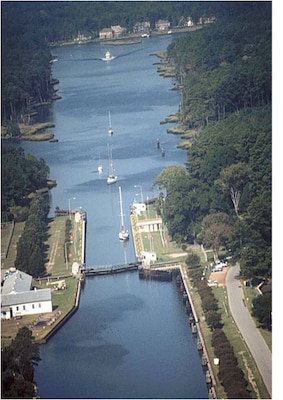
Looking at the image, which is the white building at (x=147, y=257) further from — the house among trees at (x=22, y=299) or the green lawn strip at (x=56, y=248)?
the house among trees at (x=22, y=299)

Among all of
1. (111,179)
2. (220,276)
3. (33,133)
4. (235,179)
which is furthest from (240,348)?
(33,133)

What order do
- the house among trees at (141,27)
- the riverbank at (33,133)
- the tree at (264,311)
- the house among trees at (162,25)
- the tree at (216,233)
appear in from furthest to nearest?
the house among trees at (162,25) → the house among trees at (141,27) → the riverbank at (33,133) → the tree at (216,233) → the tree at (264,311)

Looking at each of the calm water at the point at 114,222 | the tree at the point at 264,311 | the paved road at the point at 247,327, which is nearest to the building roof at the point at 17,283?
the calm water at the point at 114,222

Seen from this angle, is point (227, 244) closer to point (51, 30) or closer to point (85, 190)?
point (85, 190)

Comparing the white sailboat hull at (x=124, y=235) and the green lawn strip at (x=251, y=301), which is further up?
the white sailboat hull at (x=124, y=235)

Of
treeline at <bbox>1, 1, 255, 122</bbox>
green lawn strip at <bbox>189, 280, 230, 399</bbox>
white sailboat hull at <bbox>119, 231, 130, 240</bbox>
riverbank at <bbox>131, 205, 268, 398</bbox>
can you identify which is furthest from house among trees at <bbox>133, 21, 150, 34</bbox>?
green lawn strip at <bbox>189, 280, 230, 399</bbox>

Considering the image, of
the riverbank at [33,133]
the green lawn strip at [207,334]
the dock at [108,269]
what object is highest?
the riverbank at [33,133]
